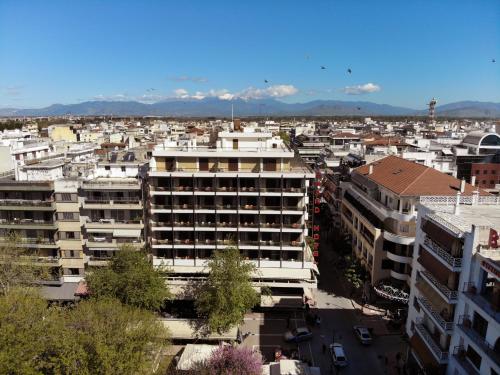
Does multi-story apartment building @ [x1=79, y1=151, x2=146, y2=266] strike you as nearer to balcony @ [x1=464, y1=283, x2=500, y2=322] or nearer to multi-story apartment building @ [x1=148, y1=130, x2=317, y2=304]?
multi-story apartment building @ [x1=148, y1=130, x2=317, y2=304]

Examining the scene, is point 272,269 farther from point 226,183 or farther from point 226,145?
point 226,145

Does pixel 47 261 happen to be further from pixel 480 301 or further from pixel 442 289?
pixel 480 301

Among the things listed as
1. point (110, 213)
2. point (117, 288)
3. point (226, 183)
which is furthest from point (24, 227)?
point (226, 183)

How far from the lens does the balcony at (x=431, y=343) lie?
3097cm

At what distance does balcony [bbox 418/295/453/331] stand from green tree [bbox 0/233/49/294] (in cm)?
4325

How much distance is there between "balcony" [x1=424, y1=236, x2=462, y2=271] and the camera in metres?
29.4

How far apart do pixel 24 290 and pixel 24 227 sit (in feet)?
38.3

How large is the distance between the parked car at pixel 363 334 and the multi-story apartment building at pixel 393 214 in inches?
225

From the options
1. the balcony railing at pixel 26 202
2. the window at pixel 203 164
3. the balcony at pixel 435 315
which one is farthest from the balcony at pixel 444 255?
the balcony railing at pixel 26 202

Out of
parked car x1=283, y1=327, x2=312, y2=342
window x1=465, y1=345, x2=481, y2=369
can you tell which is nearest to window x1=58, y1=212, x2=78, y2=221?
parked car x1=283, y1=327, x2=312, y2=342

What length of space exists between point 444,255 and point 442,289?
8.79 ft

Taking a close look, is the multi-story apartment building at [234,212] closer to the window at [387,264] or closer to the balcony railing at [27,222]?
the window at [387,264]

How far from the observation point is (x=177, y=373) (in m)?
35.5

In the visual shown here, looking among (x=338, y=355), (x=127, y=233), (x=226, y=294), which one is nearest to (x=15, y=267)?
(x=127, y=233)
